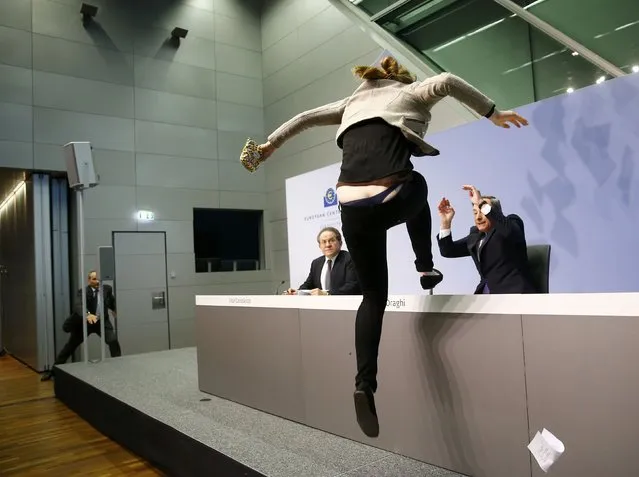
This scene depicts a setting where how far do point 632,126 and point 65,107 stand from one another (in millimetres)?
6648

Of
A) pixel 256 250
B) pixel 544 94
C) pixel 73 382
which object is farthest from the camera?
pixel 256 250

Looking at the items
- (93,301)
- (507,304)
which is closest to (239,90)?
(93,301)

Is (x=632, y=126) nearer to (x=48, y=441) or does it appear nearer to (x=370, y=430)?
(x=370, y=430)

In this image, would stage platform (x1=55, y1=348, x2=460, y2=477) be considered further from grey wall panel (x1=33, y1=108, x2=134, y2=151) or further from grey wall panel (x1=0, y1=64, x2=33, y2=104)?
grey wall panel (x1=0, y1=64, x2=33, y2=104)

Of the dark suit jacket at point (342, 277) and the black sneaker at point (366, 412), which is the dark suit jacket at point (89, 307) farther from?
the black sneaker at point (366, 412)

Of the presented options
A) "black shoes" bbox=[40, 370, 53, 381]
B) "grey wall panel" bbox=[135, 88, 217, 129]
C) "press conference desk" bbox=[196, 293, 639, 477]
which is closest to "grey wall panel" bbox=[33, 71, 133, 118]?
"grey wall panel" bbox=[135, 88, 217, 129]

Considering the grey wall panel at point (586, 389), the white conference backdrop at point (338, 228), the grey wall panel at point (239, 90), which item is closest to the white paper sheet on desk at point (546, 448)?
the grey wall panel at point (586, 389)

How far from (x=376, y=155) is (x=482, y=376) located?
2.90 feet

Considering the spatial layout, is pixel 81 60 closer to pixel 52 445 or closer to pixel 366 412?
pixel 52 445

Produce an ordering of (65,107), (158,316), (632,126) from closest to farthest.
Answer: (632,126), (65,107), (158,316)

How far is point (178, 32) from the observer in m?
7.92

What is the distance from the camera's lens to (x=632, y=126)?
316 centimetres

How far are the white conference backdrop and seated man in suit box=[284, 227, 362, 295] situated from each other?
1105 mm

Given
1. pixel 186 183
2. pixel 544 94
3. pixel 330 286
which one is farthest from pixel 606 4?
pixel 186 183
